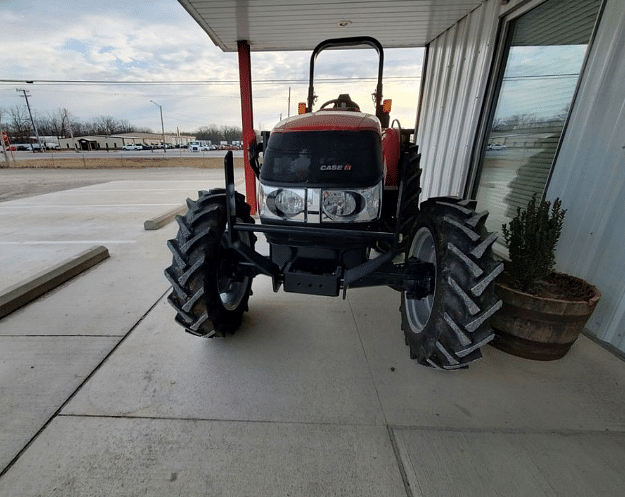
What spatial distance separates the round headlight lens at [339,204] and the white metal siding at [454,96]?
2675mm

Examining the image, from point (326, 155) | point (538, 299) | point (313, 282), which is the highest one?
point (326, 155)

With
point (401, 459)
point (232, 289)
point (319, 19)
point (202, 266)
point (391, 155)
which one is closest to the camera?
point (401, 459)

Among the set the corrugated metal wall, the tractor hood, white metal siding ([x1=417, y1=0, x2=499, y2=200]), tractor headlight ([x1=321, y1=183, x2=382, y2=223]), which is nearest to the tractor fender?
the tractor hood

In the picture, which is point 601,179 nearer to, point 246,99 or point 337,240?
point 337,240

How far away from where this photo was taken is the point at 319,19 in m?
3.64

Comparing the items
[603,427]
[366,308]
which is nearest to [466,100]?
[366,308]

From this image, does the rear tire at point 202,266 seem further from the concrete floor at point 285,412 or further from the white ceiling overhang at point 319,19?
the white ceiling overhang at point 319,19

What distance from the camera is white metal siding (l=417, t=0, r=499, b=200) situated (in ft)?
10.8

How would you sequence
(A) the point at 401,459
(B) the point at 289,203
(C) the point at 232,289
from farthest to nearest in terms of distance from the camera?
(C) the point at 232,289, (B) the point at 289,203, (A) the point at 401,459

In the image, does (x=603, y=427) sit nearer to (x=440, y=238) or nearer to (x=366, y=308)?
(x=440, y=238)

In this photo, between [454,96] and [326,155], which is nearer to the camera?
[326,155]

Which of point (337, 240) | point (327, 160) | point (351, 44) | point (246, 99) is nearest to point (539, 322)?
point (337, 240)

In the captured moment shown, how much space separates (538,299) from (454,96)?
301 cm

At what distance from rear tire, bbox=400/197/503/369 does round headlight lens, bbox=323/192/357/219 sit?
0.49 metres
